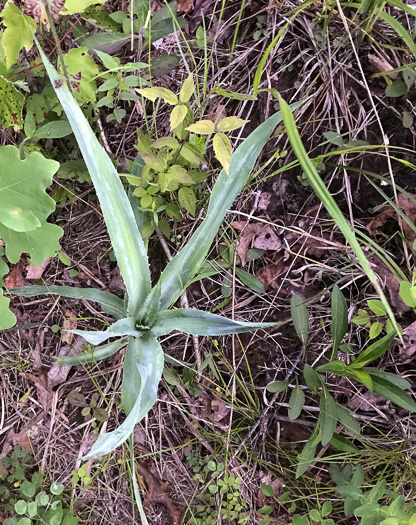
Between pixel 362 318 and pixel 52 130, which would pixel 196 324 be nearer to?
pixel 362 318

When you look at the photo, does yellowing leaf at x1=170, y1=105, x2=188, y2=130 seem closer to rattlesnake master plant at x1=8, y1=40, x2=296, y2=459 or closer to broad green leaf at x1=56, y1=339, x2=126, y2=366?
rattlesnake master plant at x1=8, y1=40, x2=296, y2=459

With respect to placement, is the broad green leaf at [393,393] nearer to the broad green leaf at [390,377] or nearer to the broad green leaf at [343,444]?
the broad green leaf at [390,377]

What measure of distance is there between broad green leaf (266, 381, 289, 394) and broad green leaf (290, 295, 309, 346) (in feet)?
0.59

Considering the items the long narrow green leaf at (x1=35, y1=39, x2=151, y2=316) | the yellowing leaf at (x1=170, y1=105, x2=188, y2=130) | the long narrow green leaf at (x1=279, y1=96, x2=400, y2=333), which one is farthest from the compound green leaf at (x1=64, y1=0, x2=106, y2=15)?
the long narrow green leaf at (x1=279, y1=96, x2=400, y2=333)

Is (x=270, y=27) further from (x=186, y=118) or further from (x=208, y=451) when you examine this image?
(x=208, y=451)

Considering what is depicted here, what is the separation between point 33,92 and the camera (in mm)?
1350

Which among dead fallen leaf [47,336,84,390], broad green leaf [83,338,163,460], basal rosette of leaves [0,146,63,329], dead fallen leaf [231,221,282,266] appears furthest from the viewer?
dead fallen leaf [47,336,84,390]

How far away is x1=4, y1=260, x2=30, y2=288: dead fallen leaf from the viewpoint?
152cm

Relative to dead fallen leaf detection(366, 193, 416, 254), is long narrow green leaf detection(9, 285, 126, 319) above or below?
above

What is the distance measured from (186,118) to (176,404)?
3.22 ft

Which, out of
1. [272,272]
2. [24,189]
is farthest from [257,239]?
[24,189]

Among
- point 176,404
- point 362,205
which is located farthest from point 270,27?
point 176,404

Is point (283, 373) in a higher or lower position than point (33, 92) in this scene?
lower

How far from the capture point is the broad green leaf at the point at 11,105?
1268mm
